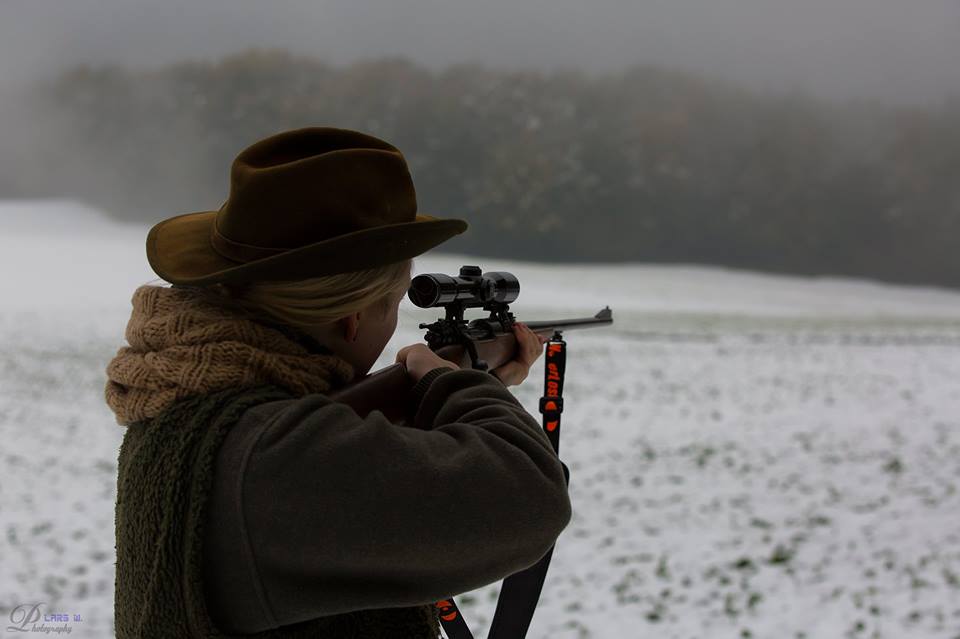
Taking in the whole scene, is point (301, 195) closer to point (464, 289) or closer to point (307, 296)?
point (307, 296)

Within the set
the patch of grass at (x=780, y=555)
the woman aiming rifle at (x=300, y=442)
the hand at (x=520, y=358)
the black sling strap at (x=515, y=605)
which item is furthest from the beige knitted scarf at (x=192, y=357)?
the patch of grass at (x=780, y=555)

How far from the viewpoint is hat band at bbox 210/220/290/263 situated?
1.15 metres

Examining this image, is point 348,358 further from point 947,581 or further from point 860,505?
point 860,505

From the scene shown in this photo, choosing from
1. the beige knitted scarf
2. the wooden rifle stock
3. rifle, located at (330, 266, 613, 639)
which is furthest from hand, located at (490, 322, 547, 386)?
the beige knitted scarf

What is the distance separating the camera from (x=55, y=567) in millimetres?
4781

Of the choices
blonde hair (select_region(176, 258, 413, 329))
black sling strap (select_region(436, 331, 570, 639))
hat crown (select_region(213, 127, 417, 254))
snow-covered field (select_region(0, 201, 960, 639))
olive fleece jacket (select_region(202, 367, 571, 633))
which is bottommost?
snow-covered field (select_region(0, 201, 960, 639))

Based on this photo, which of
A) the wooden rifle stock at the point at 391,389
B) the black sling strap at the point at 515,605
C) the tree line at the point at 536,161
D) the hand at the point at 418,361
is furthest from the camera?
the tree line at the point at 536,161

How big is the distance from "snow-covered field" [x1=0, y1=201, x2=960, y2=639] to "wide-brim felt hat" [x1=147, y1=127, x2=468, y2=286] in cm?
108

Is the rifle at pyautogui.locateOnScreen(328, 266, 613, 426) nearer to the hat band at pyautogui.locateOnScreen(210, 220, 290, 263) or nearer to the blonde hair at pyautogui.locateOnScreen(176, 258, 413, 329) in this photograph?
the blonde hair at pyautogui.locateOnScreen(176, 258, 413, 329)

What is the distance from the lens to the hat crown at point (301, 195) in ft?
3.69

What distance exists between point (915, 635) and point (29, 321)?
1474 centimetres

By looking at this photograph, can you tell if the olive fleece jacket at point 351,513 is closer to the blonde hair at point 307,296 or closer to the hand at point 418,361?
the blonde hair at point 307,296

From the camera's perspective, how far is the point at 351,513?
1.00 m

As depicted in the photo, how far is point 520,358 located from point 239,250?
2.92ft
